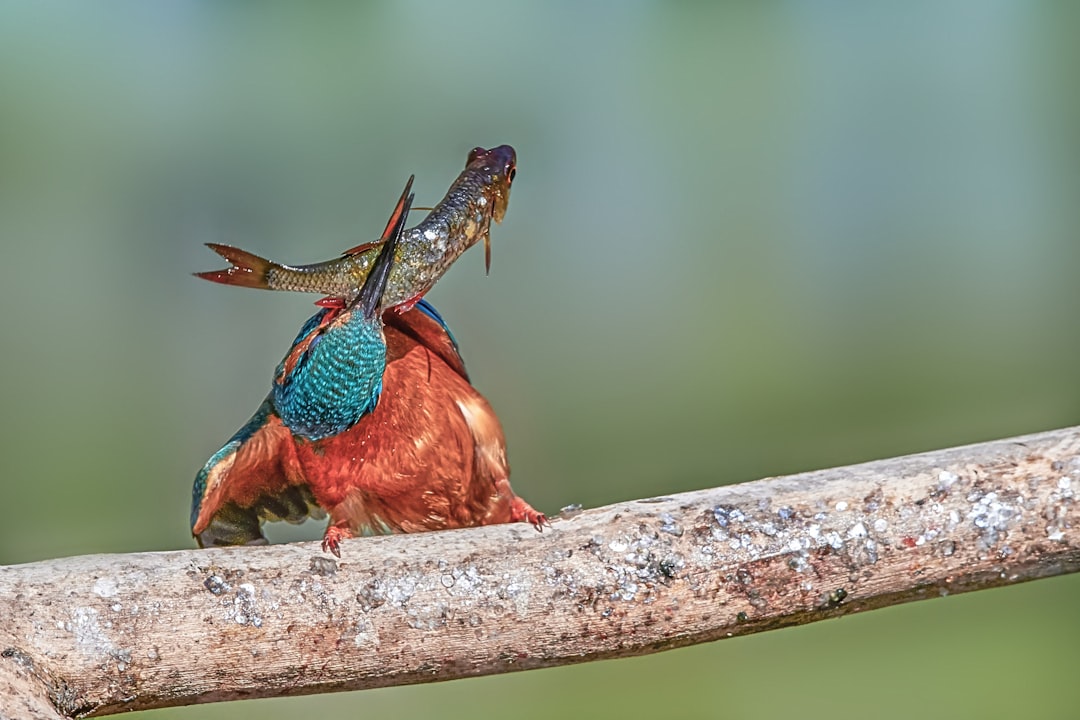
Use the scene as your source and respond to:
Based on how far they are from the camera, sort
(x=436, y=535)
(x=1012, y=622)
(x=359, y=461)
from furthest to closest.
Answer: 1. (x=1012, y=622)
2. (x=359, y=461)
3. (x=436, y=535)

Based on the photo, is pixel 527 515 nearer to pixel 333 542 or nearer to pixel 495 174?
pixel 333 542

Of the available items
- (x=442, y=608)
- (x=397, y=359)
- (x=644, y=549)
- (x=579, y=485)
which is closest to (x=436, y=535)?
(x=442, y=608)

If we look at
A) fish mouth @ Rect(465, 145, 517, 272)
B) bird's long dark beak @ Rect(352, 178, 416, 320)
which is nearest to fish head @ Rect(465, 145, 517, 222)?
fish mouth @ Rect(465, 145, 517, 272)

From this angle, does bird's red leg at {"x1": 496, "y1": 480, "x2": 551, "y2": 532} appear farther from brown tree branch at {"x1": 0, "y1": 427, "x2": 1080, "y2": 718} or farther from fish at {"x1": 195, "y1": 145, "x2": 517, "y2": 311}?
fish at {"x1": 195, "y1": 145, "x2": 517, "y2": 311}

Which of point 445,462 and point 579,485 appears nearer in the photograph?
point 445,462

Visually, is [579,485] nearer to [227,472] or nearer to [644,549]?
[227,472]

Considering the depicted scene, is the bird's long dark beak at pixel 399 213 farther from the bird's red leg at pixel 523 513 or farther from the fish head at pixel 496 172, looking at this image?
the bird's red leg at pixel 523 513
